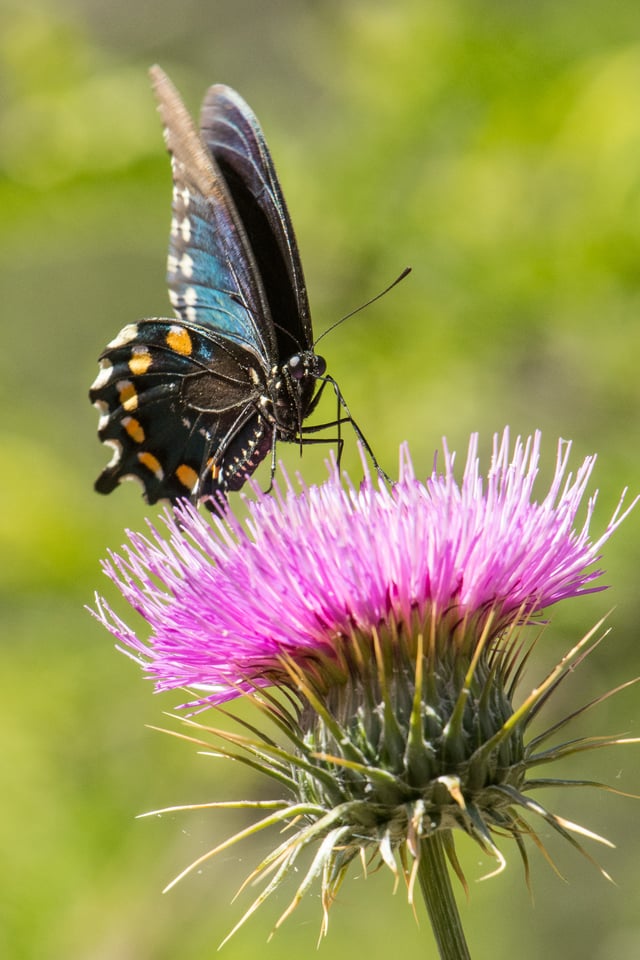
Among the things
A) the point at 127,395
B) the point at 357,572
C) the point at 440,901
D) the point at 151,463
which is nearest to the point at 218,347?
the point at 127,395

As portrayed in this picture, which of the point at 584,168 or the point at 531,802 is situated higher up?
the point at 584,168

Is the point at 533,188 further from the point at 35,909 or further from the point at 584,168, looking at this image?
the point at 35,909

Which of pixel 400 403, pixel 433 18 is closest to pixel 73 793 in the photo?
pixel 400 403

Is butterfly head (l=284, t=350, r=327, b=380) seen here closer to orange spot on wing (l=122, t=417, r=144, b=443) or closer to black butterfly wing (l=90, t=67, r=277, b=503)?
black butterfly wing (l=90, t=67, r=277, b=503)

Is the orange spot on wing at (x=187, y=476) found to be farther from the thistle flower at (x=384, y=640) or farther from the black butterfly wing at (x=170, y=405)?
the thistle flower at (x=384, y=640)

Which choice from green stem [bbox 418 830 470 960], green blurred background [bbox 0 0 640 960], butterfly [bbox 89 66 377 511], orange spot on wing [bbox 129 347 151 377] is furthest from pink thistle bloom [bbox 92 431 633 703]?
green blurred background [bbox 0 0 640 960]

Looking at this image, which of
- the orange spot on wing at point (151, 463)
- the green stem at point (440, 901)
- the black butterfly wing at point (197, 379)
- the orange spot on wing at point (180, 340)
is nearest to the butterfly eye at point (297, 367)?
the black butterfly wing at point (197, 379)

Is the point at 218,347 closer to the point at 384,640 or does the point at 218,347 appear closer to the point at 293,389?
the point at 293,389
